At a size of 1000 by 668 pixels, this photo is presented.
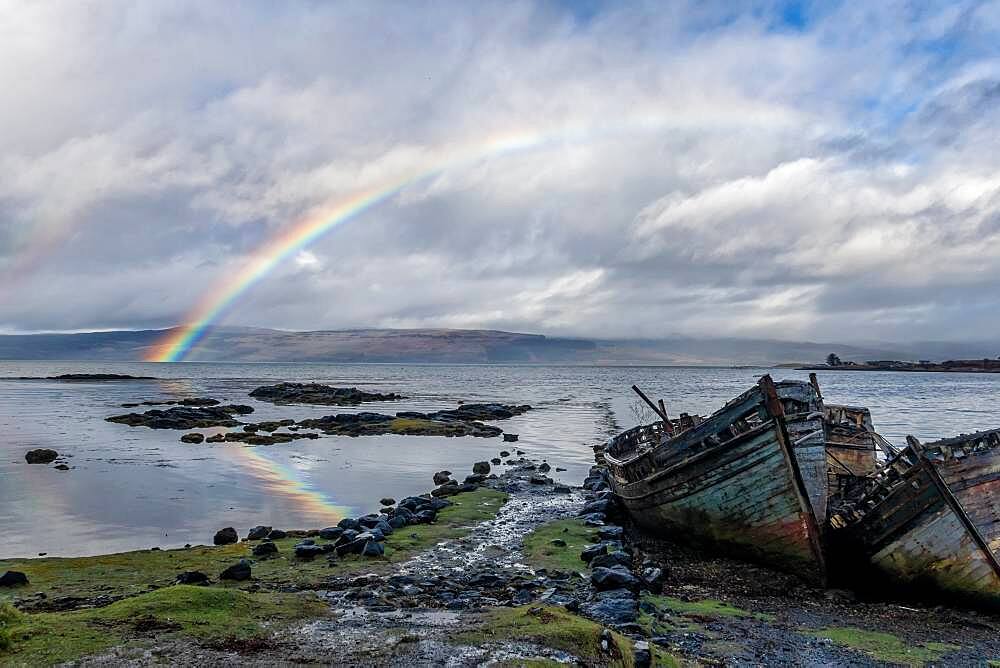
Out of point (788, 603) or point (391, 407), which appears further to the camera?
point (391, 407)

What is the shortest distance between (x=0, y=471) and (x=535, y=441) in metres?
28.7

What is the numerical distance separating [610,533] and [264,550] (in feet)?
29.3

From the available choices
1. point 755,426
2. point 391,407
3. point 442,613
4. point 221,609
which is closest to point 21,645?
point 221,609

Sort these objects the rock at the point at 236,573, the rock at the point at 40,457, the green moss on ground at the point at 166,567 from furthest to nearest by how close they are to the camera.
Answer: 1. the rock at the point at 40,457
2. the rock at the point at 236,573
3. the green moss on ground at the point at 166,567

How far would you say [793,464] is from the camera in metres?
15.4

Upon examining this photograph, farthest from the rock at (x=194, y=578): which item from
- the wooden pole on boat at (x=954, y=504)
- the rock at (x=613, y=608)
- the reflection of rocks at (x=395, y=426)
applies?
the reflection of rocks at (x=395, y=426)

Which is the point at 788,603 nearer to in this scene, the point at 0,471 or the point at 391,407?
the point at 0,471

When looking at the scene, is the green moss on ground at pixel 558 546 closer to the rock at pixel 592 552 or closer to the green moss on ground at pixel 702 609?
the rock at pixel 592 552

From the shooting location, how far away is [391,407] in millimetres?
73875

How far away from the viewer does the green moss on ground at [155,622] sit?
8.68 m

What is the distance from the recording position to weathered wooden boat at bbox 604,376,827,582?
600 inches

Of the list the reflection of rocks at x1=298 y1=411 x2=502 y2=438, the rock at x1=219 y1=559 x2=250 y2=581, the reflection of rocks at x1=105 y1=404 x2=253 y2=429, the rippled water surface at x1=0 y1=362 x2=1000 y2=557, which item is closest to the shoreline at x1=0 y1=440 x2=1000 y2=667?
the rock at x1=219 y1=559 x2=250 y2=581

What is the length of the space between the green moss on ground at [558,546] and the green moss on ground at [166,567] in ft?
8.72

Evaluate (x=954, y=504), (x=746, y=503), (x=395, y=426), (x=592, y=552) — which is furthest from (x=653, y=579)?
(x=395, y=426)
